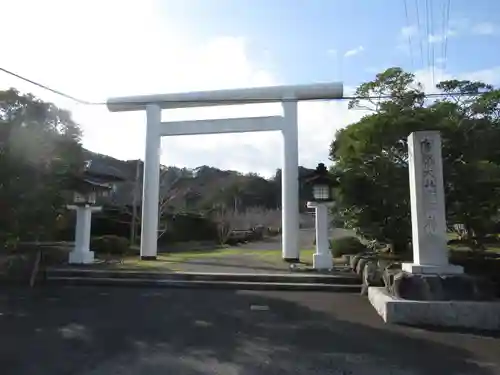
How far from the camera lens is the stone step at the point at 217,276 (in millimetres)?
9172


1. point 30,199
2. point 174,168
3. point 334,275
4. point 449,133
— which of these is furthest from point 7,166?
point 174,168

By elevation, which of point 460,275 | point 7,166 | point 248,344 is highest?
point 7,166

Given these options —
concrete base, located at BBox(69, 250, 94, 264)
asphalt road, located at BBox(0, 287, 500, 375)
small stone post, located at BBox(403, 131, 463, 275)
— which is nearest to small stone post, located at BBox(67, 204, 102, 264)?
concrete base, located at BBox(69, 250, 94, 264)

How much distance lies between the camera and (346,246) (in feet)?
49.8

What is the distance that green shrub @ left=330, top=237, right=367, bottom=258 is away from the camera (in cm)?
1492

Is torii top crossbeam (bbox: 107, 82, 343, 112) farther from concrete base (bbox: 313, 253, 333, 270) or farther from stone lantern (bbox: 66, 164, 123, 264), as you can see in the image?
concrete base (bbox: 313, 253, 333, 270)

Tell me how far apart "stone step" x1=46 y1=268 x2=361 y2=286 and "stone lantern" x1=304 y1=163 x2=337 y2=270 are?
1.26 m

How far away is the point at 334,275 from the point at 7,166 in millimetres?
7030

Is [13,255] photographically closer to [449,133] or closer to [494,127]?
[449,133]

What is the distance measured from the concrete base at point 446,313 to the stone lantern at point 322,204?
4831mm

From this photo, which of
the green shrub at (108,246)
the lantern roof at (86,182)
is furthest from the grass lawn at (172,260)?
the lantern roof at (86,182)

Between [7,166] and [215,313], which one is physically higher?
[7,166]

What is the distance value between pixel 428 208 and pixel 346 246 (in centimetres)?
879

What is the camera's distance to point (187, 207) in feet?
95.7
